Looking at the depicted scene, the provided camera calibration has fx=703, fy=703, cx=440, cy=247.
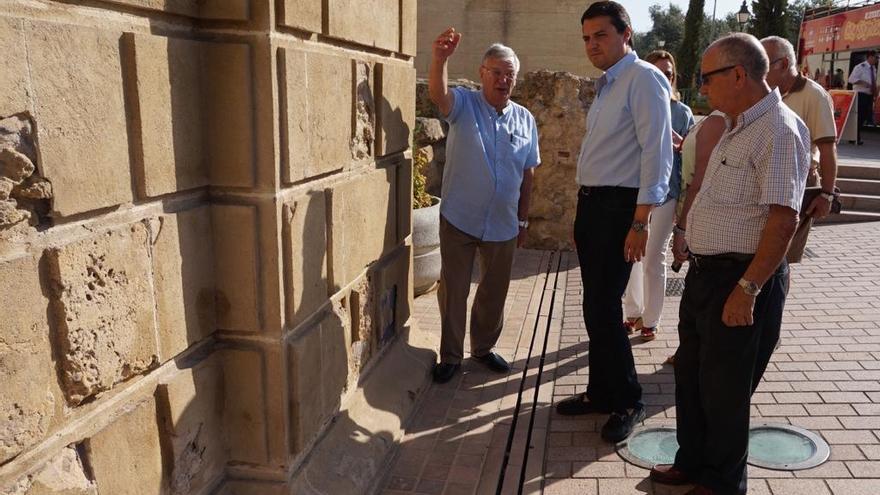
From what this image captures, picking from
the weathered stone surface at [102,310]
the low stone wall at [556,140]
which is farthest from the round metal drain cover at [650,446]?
the low stone wall at [556,140]

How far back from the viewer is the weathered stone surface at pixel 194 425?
229 cm

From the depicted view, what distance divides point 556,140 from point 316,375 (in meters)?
5.73

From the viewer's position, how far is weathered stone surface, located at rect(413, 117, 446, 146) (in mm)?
7051

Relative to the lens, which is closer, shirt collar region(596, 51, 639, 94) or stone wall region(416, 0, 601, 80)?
shirt collar region(596, 51, 639, 94)

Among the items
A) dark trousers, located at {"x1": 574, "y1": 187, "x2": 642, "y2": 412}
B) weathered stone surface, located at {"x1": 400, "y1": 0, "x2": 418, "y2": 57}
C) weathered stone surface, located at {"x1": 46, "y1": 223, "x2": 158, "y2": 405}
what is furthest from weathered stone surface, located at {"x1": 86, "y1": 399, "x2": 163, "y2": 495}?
weathered stone surface, located at {"x1": 400, "y1": 0, "x2": 418, "y2": 57}

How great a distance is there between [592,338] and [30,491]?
274cm

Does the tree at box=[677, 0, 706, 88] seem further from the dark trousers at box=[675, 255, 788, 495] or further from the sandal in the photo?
the dark trousers at box=[675, 255, 788, 495]

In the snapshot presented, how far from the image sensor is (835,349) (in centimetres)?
492

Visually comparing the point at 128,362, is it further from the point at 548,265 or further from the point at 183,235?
the point at 548,265

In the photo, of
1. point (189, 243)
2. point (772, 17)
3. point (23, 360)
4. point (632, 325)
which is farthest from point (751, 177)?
point (772, 17)

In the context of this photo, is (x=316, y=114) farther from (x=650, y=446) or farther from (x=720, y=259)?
(x=650, y=446)

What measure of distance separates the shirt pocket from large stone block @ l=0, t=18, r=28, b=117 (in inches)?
94.6

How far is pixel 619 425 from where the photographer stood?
145 inches

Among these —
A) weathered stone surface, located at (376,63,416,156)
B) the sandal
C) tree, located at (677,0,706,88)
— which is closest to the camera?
weathered stone surface, located at (376,63,416,156)
